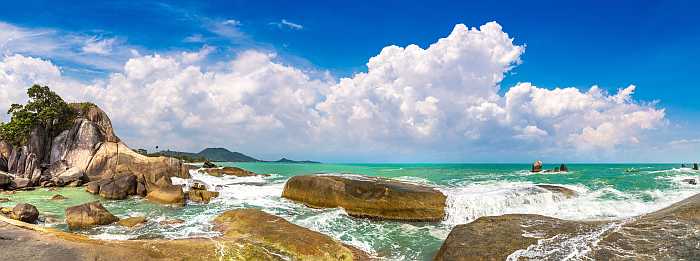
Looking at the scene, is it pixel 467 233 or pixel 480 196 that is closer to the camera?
pixel 467 233

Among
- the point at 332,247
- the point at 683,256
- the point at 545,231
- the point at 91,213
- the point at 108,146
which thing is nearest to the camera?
the point at 683,256

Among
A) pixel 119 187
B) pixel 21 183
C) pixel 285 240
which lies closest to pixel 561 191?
pixel 285 240

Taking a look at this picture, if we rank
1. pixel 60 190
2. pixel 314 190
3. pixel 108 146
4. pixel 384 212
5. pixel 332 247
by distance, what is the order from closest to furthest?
pixel 332 247, pixel 384 212, pixel 314 190, pixel 60 190, pixel 108 146

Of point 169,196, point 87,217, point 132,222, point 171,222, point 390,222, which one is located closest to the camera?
point 87,217

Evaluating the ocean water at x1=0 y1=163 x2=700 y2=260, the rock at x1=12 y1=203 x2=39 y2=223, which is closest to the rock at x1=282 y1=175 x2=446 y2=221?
the ocean water at x1=0 y1=163 x2=700 y2=260

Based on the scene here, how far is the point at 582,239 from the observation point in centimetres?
1170

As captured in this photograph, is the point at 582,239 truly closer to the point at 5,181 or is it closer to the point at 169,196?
the point at 169,196

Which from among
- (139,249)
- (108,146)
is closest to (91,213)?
(139,249)

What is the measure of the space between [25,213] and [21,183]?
25.0 metres

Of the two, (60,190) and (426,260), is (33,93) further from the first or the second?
(426,260)

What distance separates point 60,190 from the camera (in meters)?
36.2

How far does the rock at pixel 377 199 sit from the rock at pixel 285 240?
7580 mm

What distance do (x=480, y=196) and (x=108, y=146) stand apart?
42.9 meters

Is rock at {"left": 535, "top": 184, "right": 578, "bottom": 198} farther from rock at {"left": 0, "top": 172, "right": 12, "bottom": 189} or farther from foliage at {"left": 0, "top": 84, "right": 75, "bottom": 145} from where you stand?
foliage at {"left": 0, "top": 84, "right": 75, "bottom": 145}
